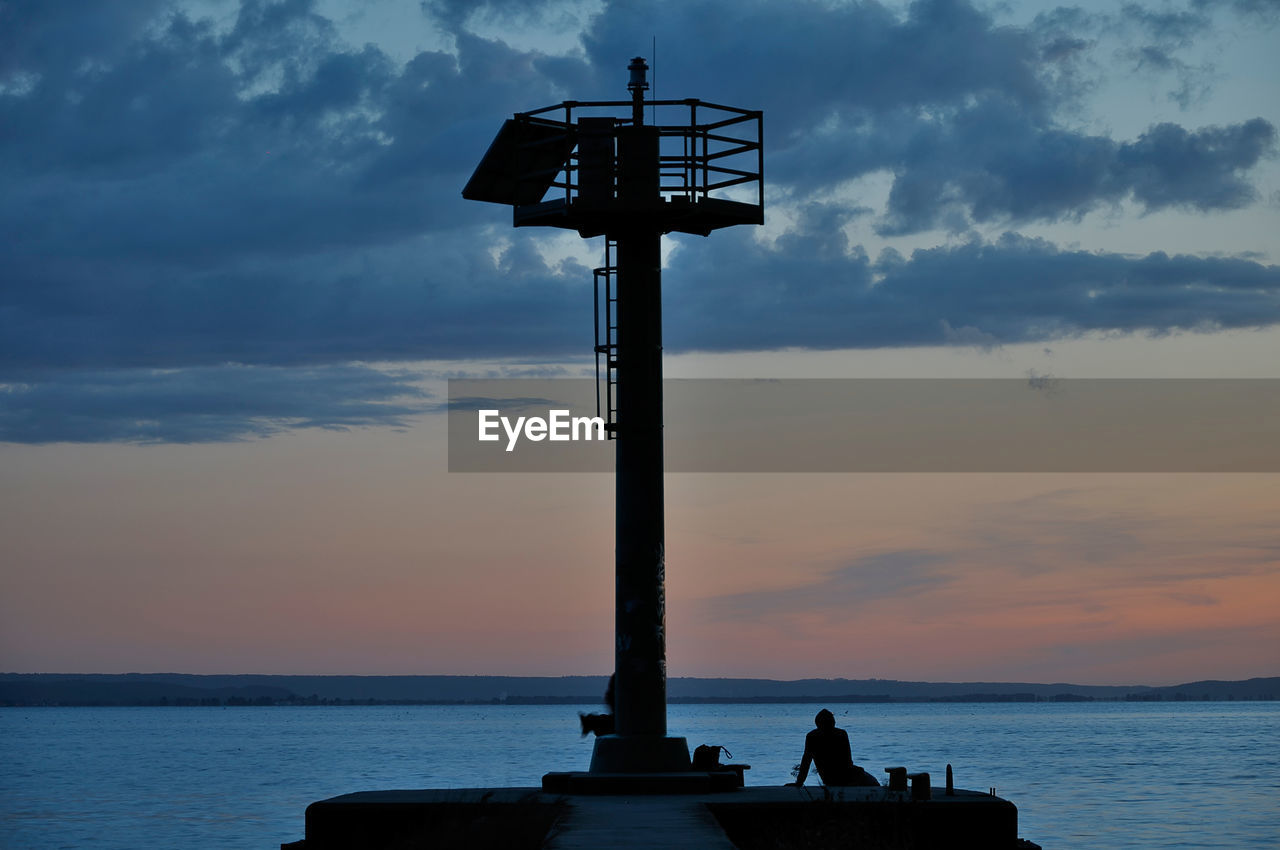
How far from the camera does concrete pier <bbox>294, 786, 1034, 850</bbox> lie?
55.1ft

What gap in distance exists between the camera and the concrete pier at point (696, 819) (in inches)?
661

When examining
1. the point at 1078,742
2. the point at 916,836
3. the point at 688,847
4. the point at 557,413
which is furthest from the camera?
the point at 1078,742

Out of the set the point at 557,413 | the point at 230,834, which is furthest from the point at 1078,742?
the point at 557,413

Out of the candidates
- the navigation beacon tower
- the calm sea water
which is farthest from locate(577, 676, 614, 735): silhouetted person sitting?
the calm sea water

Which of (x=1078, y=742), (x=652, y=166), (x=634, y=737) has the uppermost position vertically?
(x=652, y=166)

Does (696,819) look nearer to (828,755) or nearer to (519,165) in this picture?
(828,755)

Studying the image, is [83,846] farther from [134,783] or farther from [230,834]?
[134,783]

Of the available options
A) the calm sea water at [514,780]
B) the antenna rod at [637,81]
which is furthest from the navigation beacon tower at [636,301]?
the calm sea water at [514,780]

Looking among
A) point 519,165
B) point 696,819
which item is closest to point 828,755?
point 696,819

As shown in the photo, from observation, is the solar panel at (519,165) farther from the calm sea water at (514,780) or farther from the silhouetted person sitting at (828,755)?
the calm sea water at (514,780)

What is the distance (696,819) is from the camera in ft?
58.0

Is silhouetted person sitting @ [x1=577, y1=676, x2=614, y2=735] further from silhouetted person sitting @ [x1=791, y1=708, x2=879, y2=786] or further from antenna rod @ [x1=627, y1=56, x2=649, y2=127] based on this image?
antenna rod @ [x1=627, y1=56, x2=649, y2=127]

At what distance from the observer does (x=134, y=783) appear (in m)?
89.2

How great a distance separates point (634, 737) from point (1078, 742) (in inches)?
4815
